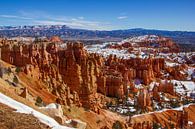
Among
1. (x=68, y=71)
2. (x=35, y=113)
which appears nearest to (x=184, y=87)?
(x=68, y=71)

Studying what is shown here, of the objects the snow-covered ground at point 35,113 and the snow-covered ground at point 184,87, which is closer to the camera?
the snow-covered ground at point 35,113

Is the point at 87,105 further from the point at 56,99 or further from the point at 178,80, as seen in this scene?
the point at 178,80

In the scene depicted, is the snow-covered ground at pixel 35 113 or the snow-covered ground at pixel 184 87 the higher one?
the snow-covered ground at pixel 35 113

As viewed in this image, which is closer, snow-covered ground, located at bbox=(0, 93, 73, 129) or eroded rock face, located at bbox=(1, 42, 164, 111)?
snow-covered ground, located at bbox=(0, 93, 73, 129)

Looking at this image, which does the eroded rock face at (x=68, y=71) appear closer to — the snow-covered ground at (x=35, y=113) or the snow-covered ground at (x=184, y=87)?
the snow-covered ground at (x=184, y=87)

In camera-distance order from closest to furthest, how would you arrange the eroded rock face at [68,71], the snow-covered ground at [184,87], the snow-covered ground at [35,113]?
the snow-covered ground at [35,113], the eroded rock face at [68,71], the snow-covered ground at [184,87]

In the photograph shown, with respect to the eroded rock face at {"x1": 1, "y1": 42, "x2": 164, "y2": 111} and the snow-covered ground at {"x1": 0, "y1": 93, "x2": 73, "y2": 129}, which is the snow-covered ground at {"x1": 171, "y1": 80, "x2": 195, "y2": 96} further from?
the snow-covered ground at {"x1": 0, "y1": 93, "x2": 73, "y2": 129}

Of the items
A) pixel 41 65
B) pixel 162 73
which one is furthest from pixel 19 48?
pixel 162 73

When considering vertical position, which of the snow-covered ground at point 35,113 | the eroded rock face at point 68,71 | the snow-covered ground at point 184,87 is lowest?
the snow-covered ground at point 184,87

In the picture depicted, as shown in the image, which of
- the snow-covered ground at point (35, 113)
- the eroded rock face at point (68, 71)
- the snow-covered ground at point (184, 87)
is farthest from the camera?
the snow-covered ground at point (184, 87)

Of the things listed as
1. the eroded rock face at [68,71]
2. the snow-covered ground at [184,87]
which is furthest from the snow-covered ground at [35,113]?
the snow-covered ground at [184,87]

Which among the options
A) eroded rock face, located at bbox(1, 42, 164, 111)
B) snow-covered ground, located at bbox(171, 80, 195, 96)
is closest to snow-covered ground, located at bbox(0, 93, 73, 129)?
eroded rock face, located at bbox(1, 42, 164, 111)
